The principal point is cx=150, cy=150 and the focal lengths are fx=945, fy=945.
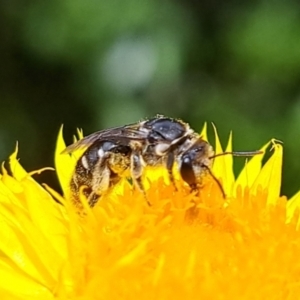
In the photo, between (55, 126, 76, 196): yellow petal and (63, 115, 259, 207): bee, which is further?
(55, 126, 76, 196): yellow petal

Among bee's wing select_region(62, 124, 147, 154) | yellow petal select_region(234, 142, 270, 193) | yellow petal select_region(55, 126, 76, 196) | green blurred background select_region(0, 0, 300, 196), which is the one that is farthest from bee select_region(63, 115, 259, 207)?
green blurred background select_region(0, 0, 300, 196)

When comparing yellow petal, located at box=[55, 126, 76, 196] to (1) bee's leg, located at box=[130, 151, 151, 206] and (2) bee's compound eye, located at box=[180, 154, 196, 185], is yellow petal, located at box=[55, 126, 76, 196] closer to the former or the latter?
(1) bee's leg, located at box=[130, 151, 151, 206]

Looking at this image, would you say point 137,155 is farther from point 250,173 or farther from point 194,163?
point 250,173

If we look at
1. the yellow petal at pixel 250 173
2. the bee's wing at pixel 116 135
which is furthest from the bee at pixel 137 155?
the yellow petal at pixel 250 173

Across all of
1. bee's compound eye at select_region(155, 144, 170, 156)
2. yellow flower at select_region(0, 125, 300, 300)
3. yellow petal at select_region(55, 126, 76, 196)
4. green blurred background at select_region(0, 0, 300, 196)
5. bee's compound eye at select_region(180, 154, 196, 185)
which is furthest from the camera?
green blurred background at select_region(0, 0, 300, 196)

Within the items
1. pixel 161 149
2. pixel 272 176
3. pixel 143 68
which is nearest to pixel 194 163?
pixel 161 149

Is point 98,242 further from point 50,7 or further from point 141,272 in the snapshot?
point 50,7

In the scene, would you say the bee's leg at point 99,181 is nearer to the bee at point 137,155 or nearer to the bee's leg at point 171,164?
the bee at point 137,155

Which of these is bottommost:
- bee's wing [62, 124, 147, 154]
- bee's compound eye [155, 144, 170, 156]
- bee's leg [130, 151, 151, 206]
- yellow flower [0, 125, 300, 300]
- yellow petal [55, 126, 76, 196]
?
yellow flower [0, 125, 300, 300]
